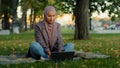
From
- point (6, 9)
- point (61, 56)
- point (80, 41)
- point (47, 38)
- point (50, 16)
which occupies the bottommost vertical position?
point (80, 41)

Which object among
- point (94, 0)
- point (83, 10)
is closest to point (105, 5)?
point (94, 0)

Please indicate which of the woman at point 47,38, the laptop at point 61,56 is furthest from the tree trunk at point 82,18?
the laptop at point 61,56

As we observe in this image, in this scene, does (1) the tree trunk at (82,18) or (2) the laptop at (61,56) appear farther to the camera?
(1) the tree trunk at (82,18)

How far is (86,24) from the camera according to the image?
83.3 feet

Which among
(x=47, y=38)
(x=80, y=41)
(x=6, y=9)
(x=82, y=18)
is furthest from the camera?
(x=6, y=9)

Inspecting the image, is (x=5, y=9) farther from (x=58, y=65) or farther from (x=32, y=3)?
(x=58, y=65)

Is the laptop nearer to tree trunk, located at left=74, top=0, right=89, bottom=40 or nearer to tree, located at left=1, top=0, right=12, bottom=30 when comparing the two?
tree trunk, located at left=74, top=0, right=89, bottom=40

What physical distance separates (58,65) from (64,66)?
0.70 ft

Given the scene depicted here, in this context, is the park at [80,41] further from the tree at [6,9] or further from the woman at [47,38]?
the woman at [47,38]

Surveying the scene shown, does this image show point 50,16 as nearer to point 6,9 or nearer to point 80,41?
point 80,41

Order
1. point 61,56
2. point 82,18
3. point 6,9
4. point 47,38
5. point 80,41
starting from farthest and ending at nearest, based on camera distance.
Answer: point 6,9
point 82,18
point 80,41
point 47,38
point 61,56

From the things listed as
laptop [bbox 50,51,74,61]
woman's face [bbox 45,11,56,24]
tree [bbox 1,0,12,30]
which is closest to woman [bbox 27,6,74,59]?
woman's face [bbox 45,11,56,24]

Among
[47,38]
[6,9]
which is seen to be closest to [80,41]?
[47,38]

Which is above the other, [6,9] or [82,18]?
[6,9]
